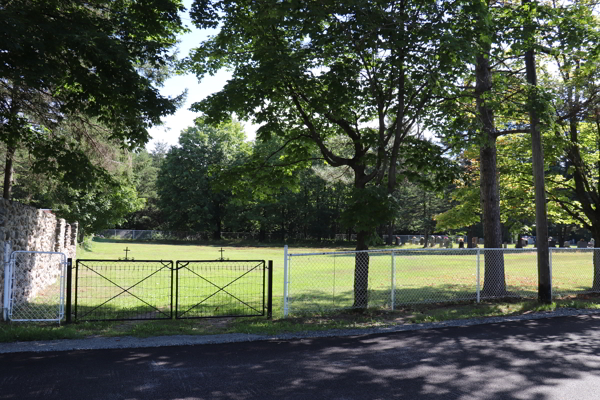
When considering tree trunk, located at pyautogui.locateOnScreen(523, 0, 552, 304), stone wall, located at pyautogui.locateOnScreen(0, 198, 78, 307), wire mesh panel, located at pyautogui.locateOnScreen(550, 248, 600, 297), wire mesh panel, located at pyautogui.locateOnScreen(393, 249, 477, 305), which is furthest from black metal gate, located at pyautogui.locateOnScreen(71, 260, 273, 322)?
wire mesh panel, located at pyautogui.locateOnScreen(550, 248, 600, 297)

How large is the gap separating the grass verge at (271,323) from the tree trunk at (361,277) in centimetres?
29

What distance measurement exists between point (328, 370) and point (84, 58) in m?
7.45

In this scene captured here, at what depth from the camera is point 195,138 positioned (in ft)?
207

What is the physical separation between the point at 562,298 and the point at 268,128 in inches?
399

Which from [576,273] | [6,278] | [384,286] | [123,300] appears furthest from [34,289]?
[576,273]

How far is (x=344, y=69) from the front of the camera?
1041cm

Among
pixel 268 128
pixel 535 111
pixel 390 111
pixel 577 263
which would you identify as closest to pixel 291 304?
pixel 268 128

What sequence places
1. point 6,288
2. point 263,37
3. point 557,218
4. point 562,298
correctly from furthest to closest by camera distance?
point 557,218, point 562,298, point 263,37, point 6,288

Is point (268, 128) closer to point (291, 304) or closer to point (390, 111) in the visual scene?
point (390, 111)

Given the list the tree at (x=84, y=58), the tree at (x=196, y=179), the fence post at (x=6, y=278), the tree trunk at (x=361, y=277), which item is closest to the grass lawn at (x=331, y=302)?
the tree trunk at (x=361, y=277)

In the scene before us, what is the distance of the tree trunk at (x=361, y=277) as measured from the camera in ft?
36.7

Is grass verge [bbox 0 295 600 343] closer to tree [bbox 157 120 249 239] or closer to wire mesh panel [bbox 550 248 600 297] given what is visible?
wire mesh panel [bbox 550 248 600 297]

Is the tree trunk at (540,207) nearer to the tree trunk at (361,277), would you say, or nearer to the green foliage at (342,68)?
the green foliage at (342,68)

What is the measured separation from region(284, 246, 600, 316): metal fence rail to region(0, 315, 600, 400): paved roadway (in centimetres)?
288
